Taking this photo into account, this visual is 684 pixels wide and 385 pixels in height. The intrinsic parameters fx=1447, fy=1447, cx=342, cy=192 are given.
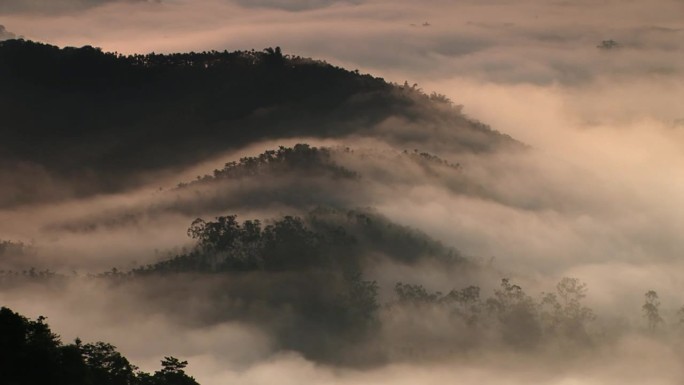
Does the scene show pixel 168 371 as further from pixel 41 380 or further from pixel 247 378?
Answer: pixel 247 378

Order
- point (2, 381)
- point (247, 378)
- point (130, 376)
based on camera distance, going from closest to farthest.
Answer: point (2, 381) < point (130, 376) < point (247, 378)

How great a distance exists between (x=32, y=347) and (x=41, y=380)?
2.19 meters

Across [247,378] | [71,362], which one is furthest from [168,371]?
[247,378]

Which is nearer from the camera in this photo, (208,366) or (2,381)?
(2,381)

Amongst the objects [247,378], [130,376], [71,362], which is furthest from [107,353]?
[247,378]

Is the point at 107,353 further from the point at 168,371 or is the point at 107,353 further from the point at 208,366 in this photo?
the point at 208,366

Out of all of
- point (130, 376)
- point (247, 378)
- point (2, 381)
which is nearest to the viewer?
point (2, 381)

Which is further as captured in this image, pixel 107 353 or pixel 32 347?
pixel 107 353


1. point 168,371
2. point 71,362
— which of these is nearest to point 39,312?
point 168,371

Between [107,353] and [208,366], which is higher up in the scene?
[208,366]

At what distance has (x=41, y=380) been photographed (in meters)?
85.0

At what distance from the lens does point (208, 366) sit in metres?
195

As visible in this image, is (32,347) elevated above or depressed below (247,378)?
below

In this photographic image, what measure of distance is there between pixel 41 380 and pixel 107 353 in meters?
12.1
